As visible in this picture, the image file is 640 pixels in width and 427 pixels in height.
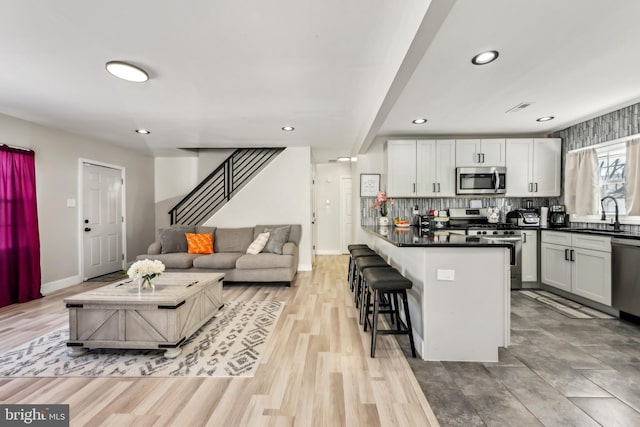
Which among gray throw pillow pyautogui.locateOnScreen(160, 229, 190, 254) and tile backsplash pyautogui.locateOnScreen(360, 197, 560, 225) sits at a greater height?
tile backsplash pyautogui.locateOnScreen(360, 197, 560, 225)

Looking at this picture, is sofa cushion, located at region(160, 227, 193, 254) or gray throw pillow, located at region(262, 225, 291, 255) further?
sofa cushion, located at region(160, 227, 193, 254)

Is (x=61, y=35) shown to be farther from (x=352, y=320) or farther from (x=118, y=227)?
(x=118, y=227)

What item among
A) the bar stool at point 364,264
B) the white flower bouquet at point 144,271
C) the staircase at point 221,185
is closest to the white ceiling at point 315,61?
the bar stool at point 364,264

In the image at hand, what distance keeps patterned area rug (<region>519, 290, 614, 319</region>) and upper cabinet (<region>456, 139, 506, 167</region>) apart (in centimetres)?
198

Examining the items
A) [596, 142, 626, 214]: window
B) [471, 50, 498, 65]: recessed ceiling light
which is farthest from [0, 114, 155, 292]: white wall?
[596, 142, 626, 214]: window

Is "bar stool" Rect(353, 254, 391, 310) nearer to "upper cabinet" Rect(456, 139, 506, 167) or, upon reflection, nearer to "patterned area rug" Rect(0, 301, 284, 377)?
"patterned area rug" Rect(0, 301, 284, 377)

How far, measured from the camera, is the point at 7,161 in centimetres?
342

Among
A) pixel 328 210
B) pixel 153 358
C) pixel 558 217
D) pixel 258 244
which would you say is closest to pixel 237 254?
pixel 258 244

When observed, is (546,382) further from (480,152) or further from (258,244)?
(258,244)

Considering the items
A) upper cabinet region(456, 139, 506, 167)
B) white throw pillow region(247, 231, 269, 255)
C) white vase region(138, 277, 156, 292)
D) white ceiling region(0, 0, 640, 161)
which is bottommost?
white vase region(138, 277, 156, 292)

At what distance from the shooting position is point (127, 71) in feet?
7.62

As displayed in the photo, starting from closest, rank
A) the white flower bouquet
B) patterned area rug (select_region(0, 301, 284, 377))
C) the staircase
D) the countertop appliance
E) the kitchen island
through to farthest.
Result: patterned area rug (select_region(0, 301, 284, 377)), the kitchen island, the white flower bouquet, the countertop appliance, the staircase

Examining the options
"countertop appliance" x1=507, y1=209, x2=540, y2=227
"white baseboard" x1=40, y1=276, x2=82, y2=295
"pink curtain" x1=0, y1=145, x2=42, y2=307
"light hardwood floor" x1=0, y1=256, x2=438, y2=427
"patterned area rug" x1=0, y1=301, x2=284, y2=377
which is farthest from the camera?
"countertop appliance" x1=507, y1=209, x2=540, y2=227

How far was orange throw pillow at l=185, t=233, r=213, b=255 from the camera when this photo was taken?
15.4 ft
